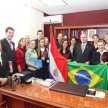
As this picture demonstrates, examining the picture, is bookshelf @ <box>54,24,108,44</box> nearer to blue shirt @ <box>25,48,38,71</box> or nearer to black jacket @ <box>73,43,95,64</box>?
black jacket @ <box>73,43,95,64</box>

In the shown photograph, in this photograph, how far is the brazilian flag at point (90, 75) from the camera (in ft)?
7.03

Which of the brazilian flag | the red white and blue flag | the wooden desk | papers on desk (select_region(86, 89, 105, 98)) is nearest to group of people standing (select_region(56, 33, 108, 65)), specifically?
the brazilian flag

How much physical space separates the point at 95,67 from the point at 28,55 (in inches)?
59.8

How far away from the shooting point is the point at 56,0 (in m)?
3.38

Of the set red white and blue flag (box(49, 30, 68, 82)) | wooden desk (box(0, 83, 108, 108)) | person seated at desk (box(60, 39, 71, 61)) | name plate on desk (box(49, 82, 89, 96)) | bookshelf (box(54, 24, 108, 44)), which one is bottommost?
wooden desk (box(0, 83, 108, 108))

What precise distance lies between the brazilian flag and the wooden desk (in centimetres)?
59

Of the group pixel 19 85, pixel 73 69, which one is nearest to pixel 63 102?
pixel 19 85

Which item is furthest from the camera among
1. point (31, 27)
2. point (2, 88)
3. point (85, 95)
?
point (31, 27)

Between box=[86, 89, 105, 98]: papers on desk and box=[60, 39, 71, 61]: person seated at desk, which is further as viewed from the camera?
box=[60, 39, 71, 61]: person seated at desk

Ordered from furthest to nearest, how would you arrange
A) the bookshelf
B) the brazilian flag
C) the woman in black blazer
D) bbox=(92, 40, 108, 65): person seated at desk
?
the bookshelf → the woman in black blazer → bbox=(92, 40, 108, 65): person seated at desk → the brazilian flag

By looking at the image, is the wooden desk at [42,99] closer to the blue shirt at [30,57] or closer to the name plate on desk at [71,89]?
the name plate on desk at [71,89]

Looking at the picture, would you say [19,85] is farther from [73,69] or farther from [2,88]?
[73,69]

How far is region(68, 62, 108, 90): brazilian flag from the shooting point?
2143mm

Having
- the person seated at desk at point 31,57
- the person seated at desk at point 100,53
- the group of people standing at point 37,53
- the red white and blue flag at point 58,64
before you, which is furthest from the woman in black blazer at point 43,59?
the person seated at desk at point 100,53
